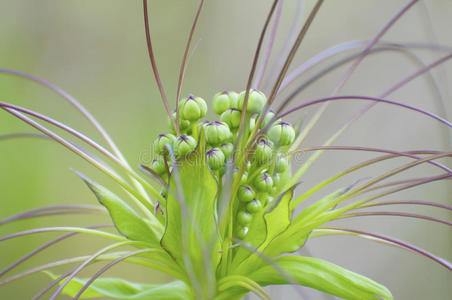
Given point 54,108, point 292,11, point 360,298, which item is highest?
point 292,11

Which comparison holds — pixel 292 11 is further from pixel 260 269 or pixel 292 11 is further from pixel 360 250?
pixel 260 269

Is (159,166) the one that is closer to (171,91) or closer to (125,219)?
(125,219)

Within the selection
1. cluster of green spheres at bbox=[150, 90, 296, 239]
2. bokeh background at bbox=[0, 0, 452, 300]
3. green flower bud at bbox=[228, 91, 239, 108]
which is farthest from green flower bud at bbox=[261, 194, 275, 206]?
bokeh background at bbox=[0, 0, 452, 300]

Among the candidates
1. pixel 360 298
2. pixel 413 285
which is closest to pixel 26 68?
pixel 360 298

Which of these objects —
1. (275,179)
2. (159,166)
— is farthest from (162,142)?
(275,179)

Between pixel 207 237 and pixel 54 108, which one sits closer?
pixel 207 237

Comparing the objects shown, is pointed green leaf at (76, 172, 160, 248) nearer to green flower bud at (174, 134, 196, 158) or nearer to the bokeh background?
green flower bud at (174, 134, 196, 158)
